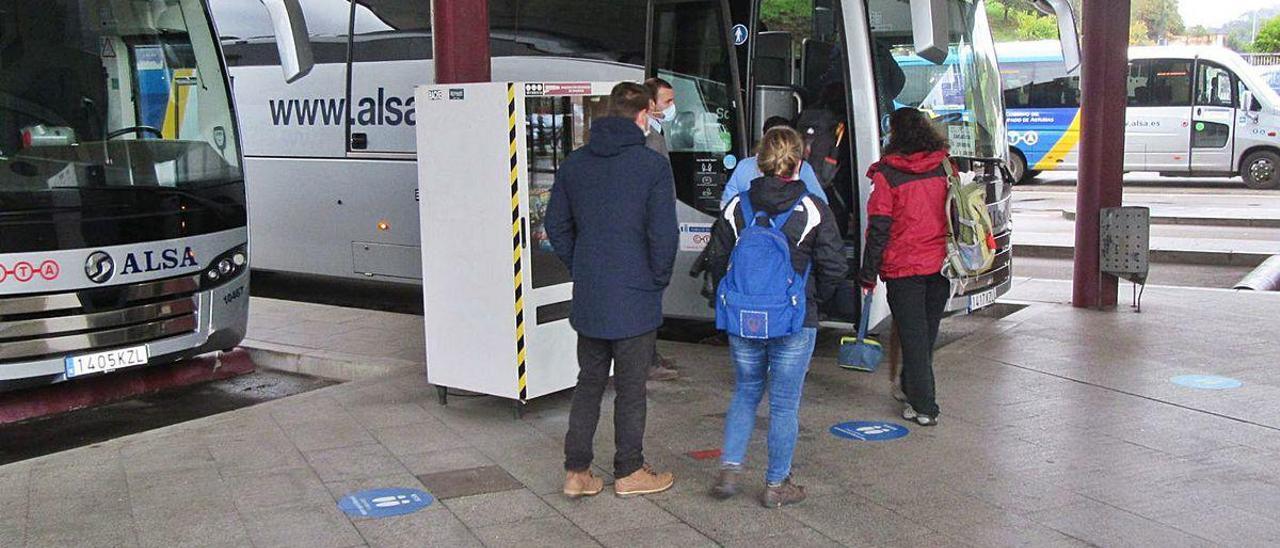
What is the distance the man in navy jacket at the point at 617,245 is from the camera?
17.6 ft

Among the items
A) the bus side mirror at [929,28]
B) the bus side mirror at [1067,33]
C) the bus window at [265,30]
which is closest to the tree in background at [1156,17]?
the bus side mirror at [1067,33]

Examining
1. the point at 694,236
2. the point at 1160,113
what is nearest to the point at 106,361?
the point at 694,236

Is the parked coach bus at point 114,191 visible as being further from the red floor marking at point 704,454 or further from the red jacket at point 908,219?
the red jacket at point 908,219

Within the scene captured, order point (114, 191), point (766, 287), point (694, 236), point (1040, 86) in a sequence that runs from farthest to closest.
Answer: point (1040, 86)
point (694, 236)
point (114, 191)
point (766, 287)

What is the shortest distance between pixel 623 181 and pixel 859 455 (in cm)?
211

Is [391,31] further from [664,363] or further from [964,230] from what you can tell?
[964,230]

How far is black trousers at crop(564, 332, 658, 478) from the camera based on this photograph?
18.1 feet

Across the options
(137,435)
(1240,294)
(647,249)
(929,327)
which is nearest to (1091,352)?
(929,327)

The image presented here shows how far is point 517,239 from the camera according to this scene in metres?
6.75

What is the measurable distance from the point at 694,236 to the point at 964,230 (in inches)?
105

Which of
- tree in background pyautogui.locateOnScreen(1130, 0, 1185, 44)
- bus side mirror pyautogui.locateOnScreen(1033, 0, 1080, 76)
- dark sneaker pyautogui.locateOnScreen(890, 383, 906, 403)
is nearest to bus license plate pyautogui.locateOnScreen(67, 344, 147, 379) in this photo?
dark sneaker pyautogui.locateOnScreen(890, 383, 906, 403)

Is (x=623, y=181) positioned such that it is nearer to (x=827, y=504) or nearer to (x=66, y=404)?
(x=827, y=504)

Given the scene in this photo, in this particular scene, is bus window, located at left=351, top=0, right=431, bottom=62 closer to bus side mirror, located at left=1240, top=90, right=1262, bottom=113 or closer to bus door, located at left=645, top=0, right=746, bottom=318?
bus door, located at left=645, top=0, right=746, bottom=318

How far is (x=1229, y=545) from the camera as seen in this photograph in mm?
5008
